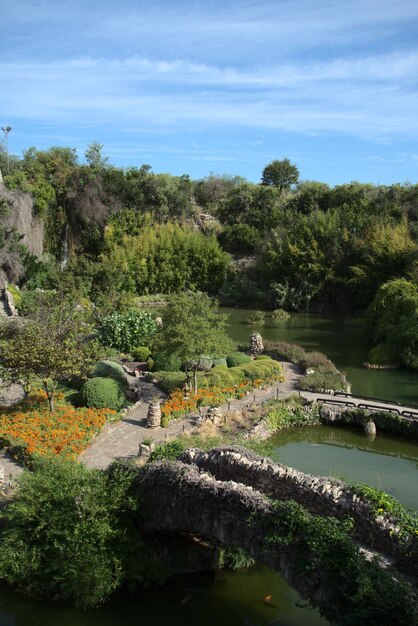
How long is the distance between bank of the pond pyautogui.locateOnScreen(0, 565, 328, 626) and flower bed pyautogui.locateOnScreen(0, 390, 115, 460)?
4.39m

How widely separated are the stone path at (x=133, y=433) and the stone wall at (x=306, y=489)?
14.6 feet

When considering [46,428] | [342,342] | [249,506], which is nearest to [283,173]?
[342,342]

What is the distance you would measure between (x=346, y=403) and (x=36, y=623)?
14212 millimetres

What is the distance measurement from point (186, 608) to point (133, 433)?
7.81 m

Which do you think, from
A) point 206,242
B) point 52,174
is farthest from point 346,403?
point 52,174

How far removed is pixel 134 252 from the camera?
169 ft

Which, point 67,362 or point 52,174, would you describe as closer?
point 67,362

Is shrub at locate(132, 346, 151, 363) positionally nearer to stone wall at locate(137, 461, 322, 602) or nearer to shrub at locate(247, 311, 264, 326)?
stone wall at locate(137, 461, 322, 602)

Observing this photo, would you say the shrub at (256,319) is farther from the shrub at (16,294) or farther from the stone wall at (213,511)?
the stone wall at (213,511)

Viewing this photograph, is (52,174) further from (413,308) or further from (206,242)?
(413,308)

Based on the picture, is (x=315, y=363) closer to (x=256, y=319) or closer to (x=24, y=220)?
(x=256, y=319)

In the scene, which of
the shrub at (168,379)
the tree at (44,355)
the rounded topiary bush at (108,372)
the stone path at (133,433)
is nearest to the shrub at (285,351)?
the stone path at (133,433)

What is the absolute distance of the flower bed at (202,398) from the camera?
65.3 ft

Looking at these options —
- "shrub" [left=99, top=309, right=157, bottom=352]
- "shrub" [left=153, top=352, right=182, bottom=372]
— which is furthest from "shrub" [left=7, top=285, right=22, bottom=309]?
"shrub" [left=153, top=352, right=182, bottom=372]
